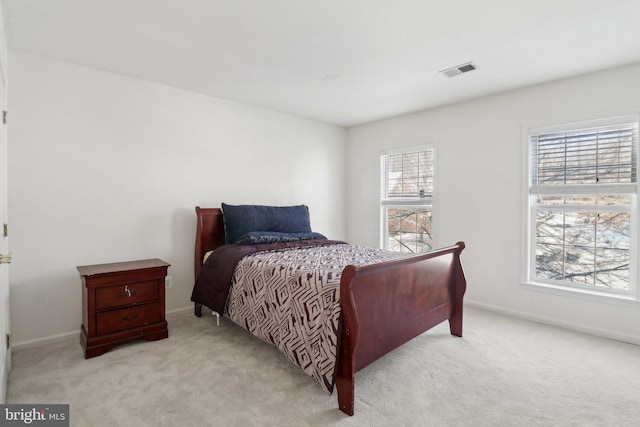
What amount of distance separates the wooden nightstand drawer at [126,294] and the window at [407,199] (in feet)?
9.82

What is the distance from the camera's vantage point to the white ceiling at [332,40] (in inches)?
77.0

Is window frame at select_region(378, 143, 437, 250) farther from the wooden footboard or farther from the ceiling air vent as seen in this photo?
the wooden footboard

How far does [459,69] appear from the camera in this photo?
2.80m

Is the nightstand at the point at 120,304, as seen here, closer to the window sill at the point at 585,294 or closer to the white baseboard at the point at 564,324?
the white baseboard at the point at 564,324

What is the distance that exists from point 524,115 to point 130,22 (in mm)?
3490

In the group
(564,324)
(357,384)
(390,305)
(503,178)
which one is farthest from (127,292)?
(564,324)

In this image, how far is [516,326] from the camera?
3.02 metres

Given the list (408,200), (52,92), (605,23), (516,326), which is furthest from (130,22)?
(516,326)

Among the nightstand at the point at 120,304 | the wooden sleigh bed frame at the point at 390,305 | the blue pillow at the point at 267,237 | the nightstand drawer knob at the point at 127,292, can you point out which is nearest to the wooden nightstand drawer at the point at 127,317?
the nightstand at the point at 120,304

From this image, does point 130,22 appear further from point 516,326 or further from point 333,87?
point 516,326

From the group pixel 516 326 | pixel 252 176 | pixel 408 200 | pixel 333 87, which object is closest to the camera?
pixel 516 326

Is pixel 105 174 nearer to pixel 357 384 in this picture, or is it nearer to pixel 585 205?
pixel 357 384

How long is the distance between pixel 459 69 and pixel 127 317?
345 cm

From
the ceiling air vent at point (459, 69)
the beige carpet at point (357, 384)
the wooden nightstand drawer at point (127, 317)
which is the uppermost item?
the ceiling air vent at point (459, 69)
